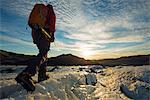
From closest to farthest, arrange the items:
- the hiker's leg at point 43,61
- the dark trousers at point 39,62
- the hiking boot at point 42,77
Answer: the dark trousers at point 39,62 < the hiker's leg at point 43,61 < the hiking boot at point 42,77

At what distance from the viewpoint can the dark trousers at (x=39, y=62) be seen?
4.70m

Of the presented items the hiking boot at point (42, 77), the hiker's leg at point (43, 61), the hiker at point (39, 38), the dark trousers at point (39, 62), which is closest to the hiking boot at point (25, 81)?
the hiker at point (39, 38)

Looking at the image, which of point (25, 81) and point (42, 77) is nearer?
point (25, 81)

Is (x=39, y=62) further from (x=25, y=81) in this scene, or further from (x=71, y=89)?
(x=71, y=89)

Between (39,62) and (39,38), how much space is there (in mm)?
514

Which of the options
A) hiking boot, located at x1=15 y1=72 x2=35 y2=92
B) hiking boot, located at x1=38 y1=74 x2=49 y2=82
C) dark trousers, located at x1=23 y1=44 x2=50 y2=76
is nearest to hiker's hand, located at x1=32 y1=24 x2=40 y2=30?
dark trousers, located at x1=23 y1=44 x2=50 y2=76

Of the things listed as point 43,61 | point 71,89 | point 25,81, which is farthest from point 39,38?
point 71,89

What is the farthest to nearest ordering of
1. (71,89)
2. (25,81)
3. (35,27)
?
1. (71,89)
2. (35,27)
3. (25,81)

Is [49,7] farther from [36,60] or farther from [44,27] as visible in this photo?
[36,60]

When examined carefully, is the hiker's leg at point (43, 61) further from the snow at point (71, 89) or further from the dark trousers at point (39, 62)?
the snow at point (71, 89)

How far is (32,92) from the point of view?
15.9 ft

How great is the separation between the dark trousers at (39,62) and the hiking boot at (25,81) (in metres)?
0.11

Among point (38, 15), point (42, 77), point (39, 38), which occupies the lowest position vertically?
point (42, 77)

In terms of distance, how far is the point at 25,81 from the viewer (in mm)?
4594
